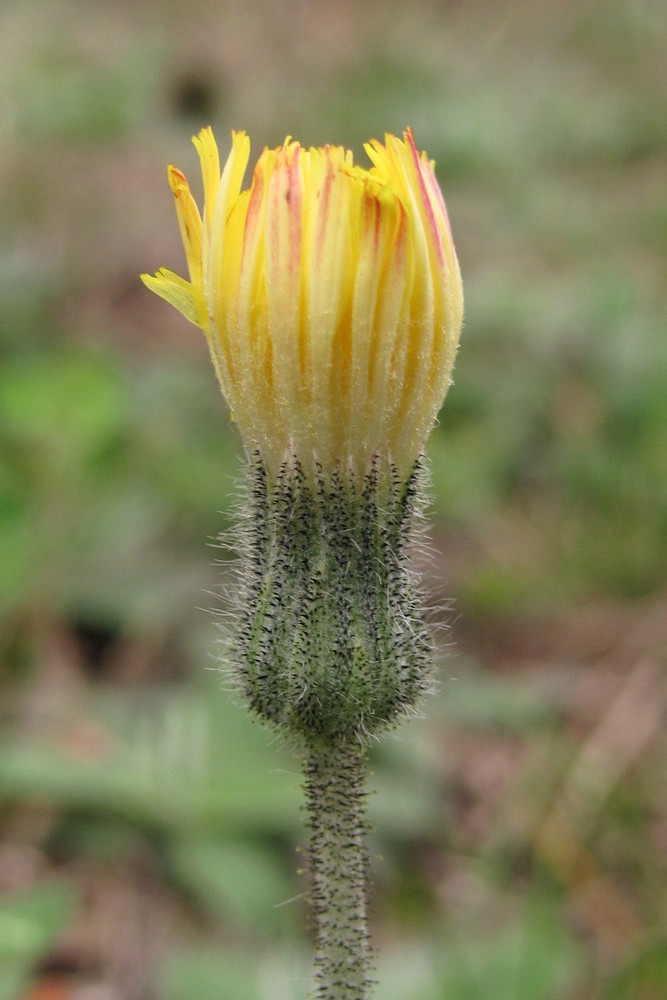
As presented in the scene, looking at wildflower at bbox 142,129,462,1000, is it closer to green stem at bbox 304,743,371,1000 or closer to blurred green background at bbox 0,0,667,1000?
green stem at bbox 304,743,371,1000

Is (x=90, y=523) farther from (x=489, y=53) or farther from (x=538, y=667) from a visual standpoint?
(x=489, y=53)

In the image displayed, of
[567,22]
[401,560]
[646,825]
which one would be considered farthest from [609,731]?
[567,22]

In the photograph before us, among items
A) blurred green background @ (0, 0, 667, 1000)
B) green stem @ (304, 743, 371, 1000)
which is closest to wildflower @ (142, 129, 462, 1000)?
green stem @ (304, 743, 371, 1000)

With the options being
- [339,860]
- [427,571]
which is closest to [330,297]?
[339,860]

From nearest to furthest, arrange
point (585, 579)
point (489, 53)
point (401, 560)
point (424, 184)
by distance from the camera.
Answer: point (424, 184)
point (401, 560)
point (585, 579)
point (489, 53)

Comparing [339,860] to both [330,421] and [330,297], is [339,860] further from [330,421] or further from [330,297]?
[330,297]

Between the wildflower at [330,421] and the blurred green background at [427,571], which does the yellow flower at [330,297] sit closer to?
the wildflower at [330,421]
